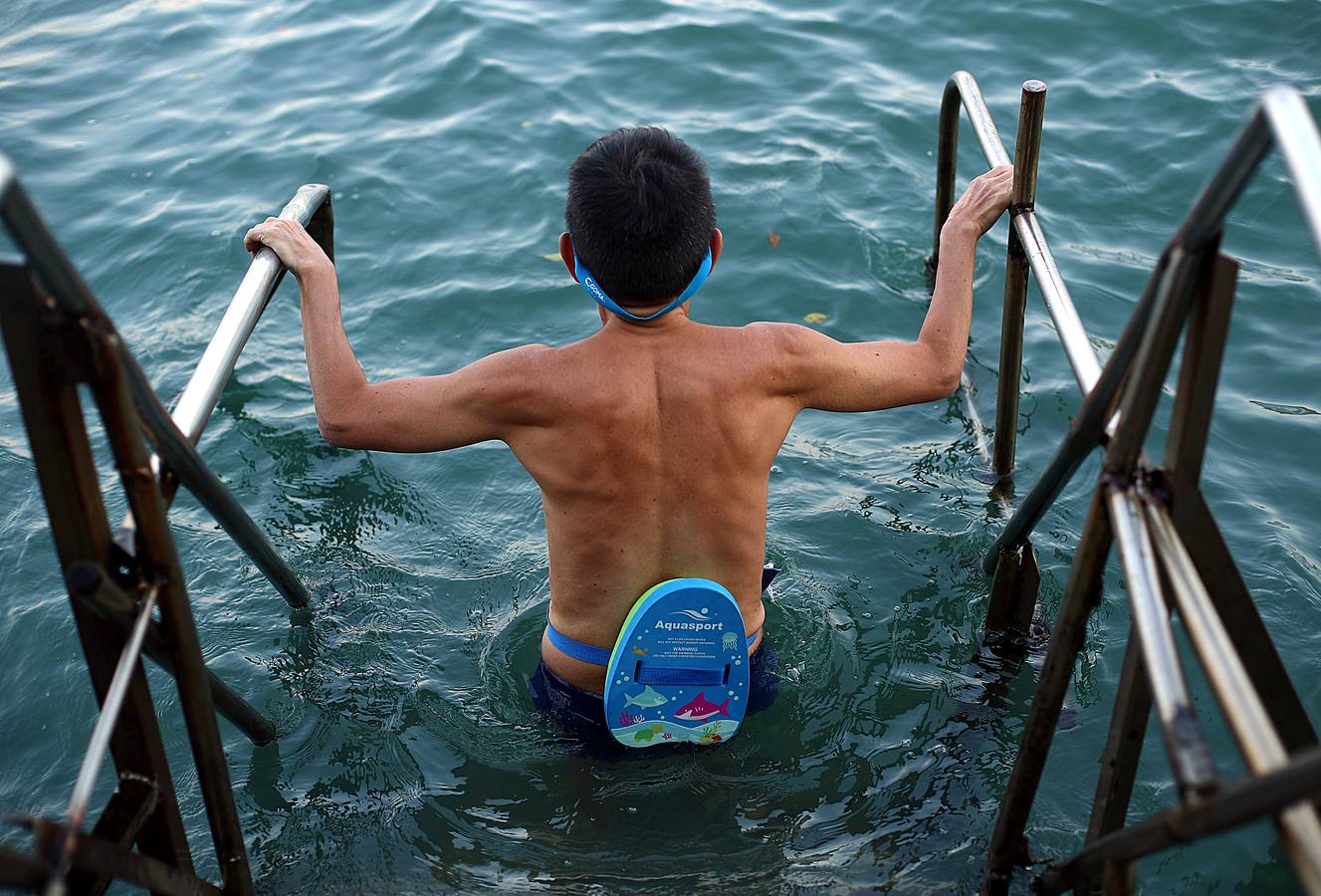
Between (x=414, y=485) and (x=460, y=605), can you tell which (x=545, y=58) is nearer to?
(x=414, y=485)

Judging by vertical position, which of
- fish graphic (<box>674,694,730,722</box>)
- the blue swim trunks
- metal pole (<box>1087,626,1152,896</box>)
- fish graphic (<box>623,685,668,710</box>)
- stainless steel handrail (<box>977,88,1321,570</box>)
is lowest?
the blue swim trunks

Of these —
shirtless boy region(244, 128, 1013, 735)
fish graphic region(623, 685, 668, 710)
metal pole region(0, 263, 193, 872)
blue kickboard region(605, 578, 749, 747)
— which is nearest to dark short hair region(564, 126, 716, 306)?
shirtless boy region(244, 128, 1013, 735)

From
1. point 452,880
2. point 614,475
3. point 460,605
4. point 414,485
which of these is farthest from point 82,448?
point 414,485

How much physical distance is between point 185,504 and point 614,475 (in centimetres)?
278

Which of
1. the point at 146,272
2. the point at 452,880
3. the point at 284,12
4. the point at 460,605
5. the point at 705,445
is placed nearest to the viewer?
the point at 705,445

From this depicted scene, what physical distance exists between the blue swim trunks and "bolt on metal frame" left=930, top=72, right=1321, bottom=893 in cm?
88

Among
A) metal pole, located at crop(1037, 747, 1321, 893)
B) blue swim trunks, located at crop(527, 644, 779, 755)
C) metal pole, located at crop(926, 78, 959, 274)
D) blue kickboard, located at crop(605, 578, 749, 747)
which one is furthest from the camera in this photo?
metal pole, located at crop(926, 78, 959, 274)

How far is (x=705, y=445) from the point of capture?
2738mm

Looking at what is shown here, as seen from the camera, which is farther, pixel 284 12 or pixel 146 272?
pixel 284 12

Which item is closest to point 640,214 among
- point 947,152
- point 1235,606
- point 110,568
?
point 110,568

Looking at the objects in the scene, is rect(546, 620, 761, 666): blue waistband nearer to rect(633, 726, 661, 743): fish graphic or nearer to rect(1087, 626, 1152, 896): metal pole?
rect(633, 726, 661, 743): fish graphic

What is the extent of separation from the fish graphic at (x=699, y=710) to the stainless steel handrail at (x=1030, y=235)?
47.5 inches

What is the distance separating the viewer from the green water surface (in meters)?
3.29

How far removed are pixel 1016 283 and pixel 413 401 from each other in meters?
2.10
